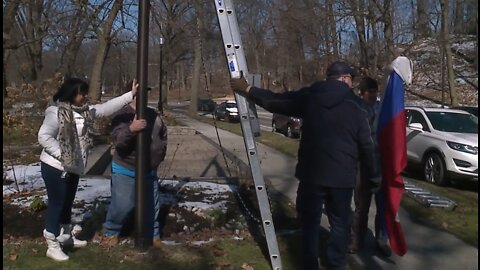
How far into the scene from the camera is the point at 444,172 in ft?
39.0

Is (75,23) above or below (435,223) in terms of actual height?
above

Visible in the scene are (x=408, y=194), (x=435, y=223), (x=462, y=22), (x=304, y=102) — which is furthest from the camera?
(x=462, y=22)

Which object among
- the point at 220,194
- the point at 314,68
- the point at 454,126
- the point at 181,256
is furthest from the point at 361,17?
the point at 181,256

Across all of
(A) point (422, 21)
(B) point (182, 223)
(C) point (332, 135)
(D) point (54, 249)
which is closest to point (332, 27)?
(A) point (422, 21)

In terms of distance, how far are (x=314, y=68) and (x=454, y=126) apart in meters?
15.3

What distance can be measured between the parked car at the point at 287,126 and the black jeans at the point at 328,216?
19393 millimetres

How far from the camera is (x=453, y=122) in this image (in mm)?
13305

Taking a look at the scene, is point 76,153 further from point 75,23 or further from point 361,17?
point 361,17

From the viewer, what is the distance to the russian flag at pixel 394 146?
5.64 m

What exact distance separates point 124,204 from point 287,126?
21129 millimetres

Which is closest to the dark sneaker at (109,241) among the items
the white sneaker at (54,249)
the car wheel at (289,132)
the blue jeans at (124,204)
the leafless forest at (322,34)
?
the blue jeans at (124,204)

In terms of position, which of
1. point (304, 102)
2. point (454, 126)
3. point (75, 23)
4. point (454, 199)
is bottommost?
point (454, 199)

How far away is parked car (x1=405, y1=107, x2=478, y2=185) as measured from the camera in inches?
462

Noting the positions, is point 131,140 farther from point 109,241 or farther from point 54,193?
point 109,241
